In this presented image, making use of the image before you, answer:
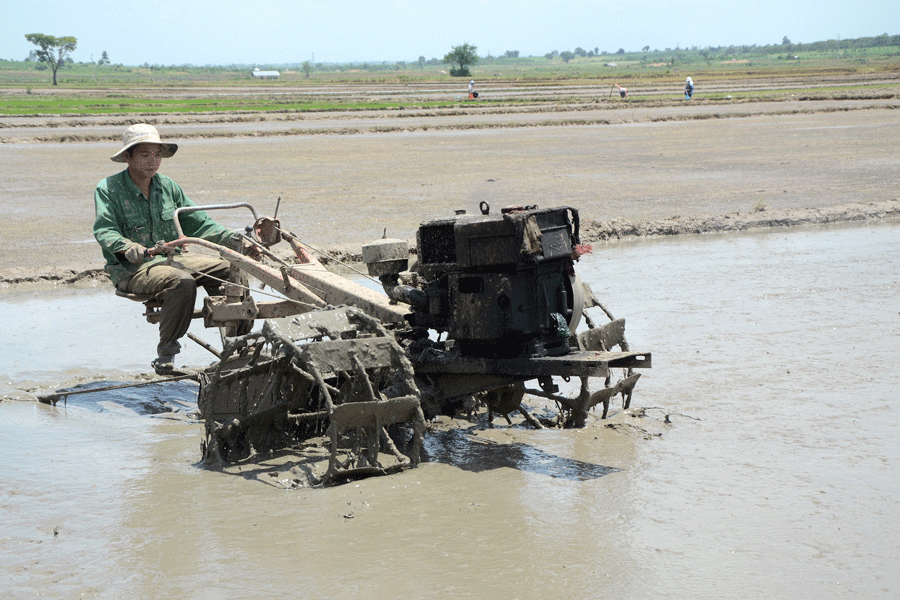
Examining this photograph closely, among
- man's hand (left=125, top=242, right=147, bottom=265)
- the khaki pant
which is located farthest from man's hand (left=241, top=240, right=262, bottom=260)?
man's hand (left=125, top=242, right=147, bottom=265)

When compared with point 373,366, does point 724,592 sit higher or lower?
lower

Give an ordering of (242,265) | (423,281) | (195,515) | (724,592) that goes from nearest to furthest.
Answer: (724,592) < (195,515) < (423,281) < (242,265)

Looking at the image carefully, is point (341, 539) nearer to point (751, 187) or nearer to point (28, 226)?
point (28, 226)

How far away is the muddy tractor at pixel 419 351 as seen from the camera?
183 inches

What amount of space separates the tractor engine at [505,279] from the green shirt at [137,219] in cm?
212

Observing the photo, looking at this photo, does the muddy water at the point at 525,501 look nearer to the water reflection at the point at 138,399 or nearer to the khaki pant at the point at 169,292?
the water reflection at the point at 138,399

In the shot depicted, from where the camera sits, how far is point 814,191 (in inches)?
609

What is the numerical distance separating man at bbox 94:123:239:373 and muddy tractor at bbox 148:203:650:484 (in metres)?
0.64

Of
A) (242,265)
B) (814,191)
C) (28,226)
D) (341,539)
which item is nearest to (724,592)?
(341,539)

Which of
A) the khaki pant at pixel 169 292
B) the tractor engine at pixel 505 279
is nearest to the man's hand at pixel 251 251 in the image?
the khaki pant at pixel 169 292

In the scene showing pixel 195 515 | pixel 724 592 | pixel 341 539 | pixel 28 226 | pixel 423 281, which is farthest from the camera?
pixel 28 226

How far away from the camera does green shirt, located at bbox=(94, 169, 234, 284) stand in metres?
6.13

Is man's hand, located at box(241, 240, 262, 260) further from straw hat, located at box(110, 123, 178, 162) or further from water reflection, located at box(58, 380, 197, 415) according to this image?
water reflection, located at box(58, 380, 197, 415)

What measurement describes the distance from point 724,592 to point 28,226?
11758mm
